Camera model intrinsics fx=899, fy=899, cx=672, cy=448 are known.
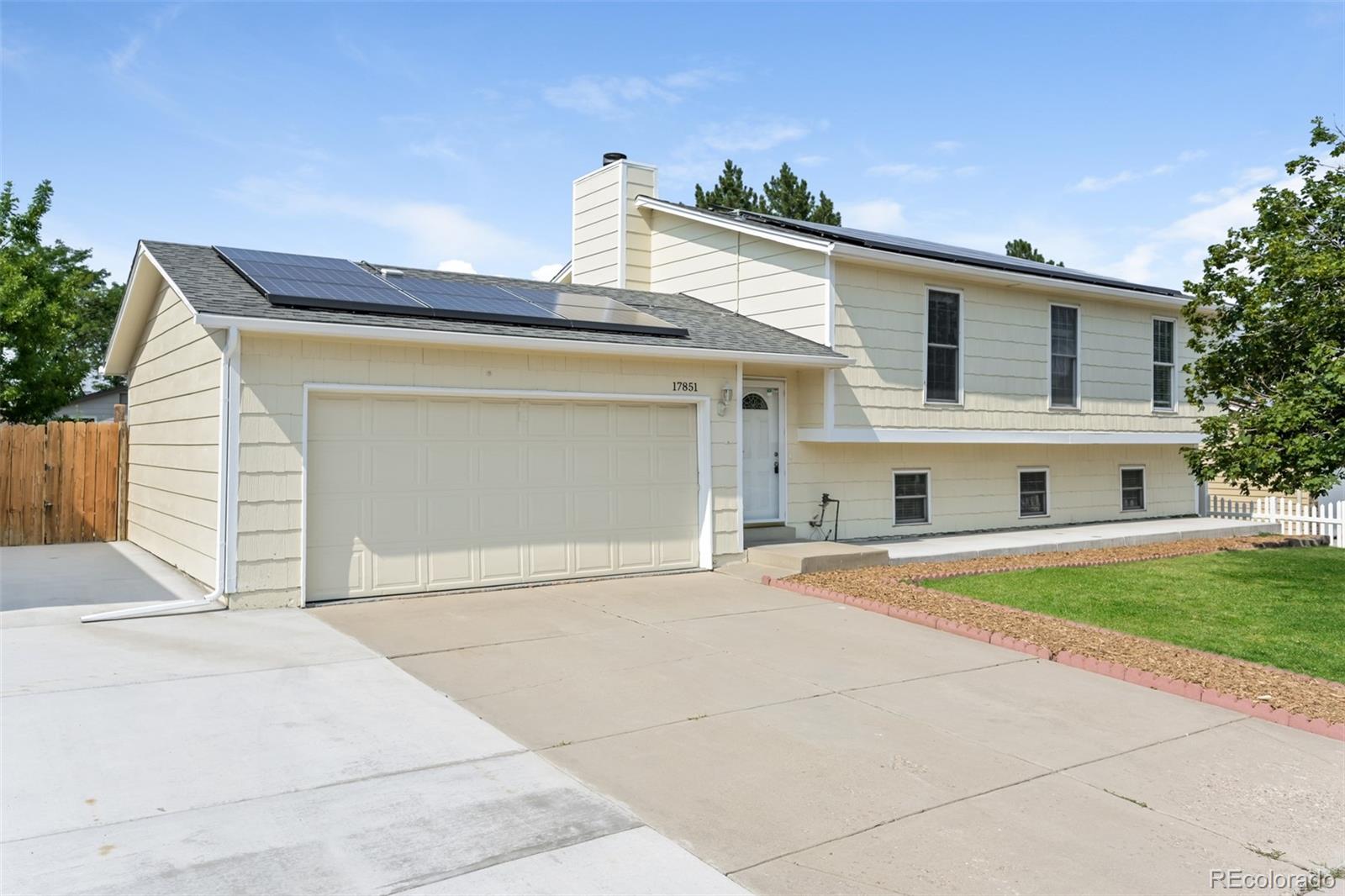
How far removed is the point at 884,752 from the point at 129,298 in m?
12.0

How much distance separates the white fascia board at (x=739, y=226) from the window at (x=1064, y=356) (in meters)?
5.13

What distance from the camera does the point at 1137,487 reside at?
17438mm

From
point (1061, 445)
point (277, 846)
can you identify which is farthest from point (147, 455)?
point (1061, 445)

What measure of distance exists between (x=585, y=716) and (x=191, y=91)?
1287 centimetres

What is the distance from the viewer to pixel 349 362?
353 inches

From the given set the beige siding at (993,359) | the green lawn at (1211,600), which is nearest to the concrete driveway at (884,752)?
the green lawn at (1211,600)

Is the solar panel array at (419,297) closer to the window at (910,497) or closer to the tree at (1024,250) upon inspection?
the window at (910,497)

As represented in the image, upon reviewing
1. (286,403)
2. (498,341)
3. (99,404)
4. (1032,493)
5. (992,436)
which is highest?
(99,404)

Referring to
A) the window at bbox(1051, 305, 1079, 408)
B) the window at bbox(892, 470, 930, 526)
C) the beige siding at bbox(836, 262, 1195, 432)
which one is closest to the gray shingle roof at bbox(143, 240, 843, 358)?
the beige siding at bbox(836, 262, 1195, 432)

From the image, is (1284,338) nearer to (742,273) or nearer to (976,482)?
(976,482)

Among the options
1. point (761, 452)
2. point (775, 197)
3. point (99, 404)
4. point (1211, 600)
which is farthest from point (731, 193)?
point (99, 404)

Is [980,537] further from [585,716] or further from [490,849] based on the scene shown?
[490,849]

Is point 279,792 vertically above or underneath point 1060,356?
underneath

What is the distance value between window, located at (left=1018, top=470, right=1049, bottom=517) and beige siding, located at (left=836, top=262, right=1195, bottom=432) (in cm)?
109
